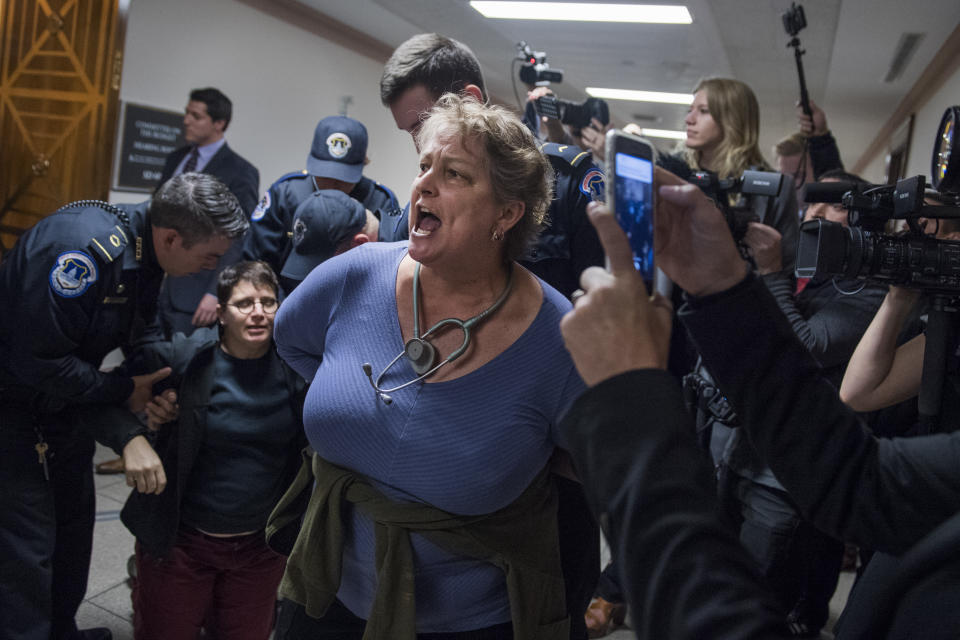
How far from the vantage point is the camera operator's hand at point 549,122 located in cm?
249

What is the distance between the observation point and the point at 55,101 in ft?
9.92

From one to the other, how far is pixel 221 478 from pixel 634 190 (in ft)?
5.47

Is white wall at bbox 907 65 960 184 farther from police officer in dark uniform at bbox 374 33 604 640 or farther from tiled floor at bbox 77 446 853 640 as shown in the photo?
police officer in dark uniform at bbox 374 33 604 640

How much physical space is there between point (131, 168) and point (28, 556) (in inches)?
149

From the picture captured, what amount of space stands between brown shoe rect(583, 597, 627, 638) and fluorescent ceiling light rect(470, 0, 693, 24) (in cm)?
428

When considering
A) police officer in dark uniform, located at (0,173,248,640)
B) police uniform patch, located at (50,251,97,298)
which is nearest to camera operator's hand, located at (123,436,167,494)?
police officer in dark uniform, located at (0,173,248,640)

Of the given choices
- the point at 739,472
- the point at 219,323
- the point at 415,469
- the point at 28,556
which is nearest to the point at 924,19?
the point at 739,472

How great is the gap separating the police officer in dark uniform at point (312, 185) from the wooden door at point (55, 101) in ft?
2.41

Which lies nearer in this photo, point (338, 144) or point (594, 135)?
point (338, 144)

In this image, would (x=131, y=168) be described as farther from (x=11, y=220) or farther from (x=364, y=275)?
(x=364, y=275)

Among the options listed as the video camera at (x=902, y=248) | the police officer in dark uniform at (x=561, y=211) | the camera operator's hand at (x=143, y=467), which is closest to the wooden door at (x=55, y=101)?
the camera operator's hand at (x=143, y=467)

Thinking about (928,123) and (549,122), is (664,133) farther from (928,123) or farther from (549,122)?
(549,122)

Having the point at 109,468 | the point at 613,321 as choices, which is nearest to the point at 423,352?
the point at 613,321

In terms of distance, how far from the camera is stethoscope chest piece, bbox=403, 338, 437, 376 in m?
1.23
